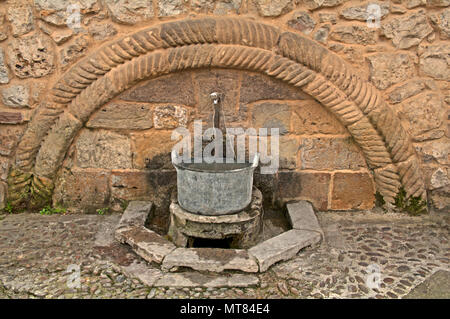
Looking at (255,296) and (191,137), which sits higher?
(191,137)

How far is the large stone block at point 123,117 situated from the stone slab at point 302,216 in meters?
1.46

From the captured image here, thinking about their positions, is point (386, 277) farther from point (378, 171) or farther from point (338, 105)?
point (338, 105)

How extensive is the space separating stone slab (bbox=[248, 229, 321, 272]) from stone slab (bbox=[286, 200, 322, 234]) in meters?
0.09

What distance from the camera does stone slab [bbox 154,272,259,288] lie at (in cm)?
248

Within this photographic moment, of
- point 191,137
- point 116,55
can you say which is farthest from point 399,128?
point 116,55

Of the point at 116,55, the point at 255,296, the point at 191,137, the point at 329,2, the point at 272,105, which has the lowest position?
the point at 255,296

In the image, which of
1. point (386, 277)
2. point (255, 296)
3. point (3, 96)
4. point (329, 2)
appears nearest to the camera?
point (255, 296)

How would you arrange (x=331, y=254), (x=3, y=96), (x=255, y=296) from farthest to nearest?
(x=3, y=96) < (x=331, y=254) < (x=255, y=296)

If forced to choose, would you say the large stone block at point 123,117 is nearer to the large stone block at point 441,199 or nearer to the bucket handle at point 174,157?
the bucket handle at point 174,157

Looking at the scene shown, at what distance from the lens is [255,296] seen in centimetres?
240

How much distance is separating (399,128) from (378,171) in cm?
42

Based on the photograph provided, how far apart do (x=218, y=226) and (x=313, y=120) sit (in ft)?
4.21

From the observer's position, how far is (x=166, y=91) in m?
3.32

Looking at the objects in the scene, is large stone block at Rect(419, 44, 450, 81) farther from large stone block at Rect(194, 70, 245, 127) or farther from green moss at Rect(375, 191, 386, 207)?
large stone block at Rect(194, 70, 245, 127)
